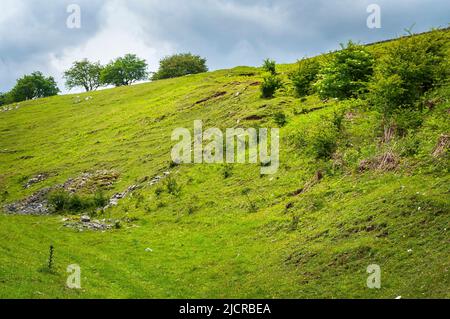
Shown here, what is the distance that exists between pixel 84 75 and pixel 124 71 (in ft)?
60.5

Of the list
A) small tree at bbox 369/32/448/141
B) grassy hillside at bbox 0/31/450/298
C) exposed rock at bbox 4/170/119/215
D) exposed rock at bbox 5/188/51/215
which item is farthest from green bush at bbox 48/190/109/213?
small tree at bbox 369/32/448/141

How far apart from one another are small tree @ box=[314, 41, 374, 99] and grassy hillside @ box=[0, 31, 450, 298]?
1.77 metres

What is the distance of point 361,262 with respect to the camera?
22.1 metres

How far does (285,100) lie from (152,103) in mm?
37106

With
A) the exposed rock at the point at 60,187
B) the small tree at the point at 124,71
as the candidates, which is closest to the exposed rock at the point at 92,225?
the exposed rock at the point at 60,187

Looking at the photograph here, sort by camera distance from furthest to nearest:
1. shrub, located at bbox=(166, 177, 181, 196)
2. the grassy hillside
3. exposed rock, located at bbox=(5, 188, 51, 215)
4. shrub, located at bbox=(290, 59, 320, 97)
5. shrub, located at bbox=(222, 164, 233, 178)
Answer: shrub, located at bbox=(290, 59, 320, 97), exposed rock, located at bbox=(5, 188, 51, 215), shrub, located at bbox=(166, 177, 181, 196), shrub, located at bbox=(222, 164, 233, 178), the grassy hillside

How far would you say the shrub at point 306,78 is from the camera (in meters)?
60.4

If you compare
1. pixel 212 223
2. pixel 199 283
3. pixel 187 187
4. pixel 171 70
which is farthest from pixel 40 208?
pixel 171 70

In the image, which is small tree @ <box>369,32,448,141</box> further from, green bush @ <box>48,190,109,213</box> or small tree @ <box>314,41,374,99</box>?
green bush @ <box>48,190,109,213</box>

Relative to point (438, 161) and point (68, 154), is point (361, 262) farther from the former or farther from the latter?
point (68, 154)

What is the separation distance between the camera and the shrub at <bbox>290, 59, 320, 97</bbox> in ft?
198

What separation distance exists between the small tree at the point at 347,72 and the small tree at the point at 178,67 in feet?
310

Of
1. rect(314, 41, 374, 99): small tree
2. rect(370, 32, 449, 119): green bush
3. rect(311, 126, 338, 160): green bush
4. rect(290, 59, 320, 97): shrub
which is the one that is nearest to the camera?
rect(370, 32, 449, 119): green bush

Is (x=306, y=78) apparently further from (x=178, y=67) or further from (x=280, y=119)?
(x=178, y=67)
